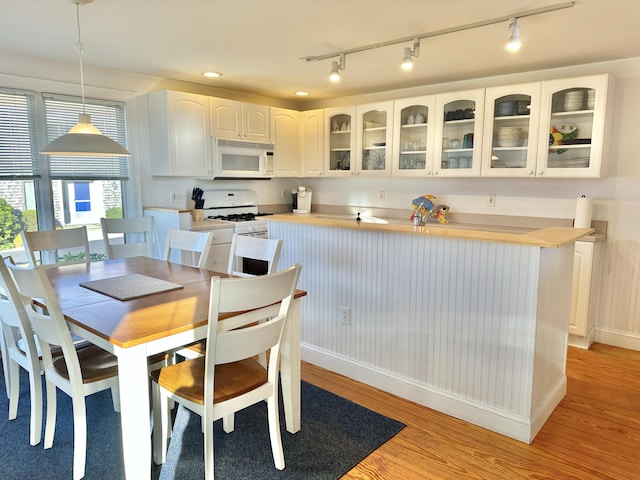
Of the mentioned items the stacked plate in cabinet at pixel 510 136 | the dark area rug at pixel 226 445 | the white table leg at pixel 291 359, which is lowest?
the dark area rug at pixel 226 445

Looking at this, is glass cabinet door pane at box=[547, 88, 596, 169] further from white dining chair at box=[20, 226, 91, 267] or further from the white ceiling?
white dining chair at box=[20, 226, 91, 267]

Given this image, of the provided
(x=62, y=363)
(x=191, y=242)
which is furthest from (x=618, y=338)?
(x=62, y=363)

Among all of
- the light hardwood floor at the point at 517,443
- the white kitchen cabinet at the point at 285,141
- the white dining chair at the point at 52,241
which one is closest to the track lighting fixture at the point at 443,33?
the white kitchen cabinet at the point at 285,141

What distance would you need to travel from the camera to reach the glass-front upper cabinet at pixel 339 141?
4582mm

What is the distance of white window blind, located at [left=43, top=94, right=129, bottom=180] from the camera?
3.46m

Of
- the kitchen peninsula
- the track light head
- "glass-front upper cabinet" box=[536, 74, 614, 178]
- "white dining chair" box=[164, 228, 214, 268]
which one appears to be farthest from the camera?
"glass-front upper cabinet" box=[536, 74, 614, 178]

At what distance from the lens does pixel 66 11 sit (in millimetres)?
2352

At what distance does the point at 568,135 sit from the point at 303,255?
7.35ft

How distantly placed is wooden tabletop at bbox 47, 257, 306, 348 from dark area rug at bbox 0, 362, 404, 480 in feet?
2.37

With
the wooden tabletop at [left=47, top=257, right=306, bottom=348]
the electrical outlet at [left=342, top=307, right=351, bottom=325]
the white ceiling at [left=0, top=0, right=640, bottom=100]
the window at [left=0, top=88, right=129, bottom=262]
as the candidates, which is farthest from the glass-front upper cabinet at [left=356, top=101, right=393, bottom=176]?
the wooden tabletop at [left=47, top=257, right=306, bottom=348]

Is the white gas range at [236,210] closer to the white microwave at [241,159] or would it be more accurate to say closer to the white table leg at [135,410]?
the white microwave at [241,159]

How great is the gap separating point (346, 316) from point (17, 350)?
179 centimetres

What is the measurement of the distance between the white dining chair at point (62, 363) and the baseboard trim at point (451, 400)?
1.42m

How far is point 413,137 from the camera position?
4.16 m
